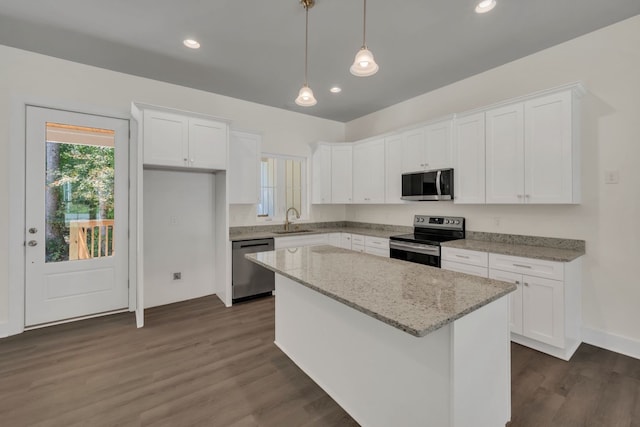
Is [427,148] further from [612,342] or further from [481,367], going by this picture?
[481,367]

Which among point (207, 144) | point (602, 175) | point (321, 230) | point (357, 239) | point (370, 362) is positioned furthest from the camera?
point (321, 230)

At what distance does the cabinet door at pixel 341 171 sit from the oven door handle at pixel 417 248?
1.40m

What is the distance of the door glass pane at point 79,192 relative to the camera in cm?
308

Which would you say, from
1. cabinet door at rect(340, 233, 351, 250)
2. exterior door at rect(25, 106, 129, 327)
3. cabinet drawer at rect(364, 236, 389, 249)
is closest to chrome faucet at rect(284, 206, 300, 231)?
cabinet door at rect(340, 233, 351, 250)

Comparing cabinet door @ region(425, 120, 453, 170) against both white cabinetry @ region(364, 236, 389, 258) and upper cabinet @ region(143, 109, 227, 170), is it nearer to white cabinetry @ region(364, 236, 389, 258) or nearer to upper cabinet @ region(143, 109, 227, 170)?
white cabinetry @ region(364, 236, 389, 258)

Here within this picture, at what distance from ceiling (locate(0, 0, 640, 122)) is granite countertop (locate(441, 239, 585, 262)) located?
2.04 meters

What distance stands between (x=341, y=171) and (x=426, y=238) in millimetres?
1923

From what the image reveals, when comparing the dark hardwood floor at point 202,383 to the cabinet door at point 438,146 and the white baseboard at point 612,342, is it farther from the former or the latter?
the cabinet door at point 438,146

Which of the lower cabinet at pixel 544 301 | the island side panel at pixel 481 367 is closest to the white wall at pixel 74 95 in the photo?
the lower cabinet at pixel 544 301

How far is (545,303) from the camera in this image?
246 cm

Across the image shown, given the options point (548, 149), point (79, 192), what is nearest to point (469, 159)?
point (548, 149)

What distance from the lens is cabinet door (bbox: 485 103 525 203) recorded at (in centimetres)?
281

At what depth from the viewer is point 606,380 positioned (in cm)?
212

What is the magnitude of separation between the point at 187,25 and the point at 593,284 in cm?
443
